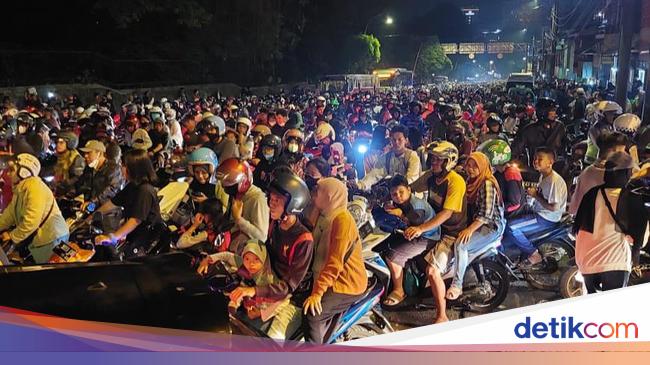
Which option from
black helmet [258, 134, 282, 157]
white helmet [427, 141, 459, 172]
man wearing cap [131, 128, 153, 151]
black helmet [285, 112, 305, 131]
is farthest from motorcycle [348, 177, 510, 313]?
black helmet [285, 112, 305, 131]

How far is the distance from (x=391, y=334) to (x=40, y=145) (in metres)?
6.84

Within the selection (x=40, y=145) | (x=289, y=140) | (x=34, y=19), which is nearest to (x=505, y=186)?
(x=289, y=140)

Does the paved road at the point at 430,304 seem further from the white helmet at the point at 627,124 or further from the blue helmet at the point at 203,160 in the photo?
the white helmet at the point at 627,124

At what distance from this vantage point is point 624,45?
1513 centimetres

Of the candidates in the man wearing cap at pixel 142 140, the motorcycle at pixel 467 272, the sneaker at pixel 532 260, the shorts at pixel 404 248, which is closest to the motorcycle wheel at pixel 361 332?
the motorcycle at pixel 467 272

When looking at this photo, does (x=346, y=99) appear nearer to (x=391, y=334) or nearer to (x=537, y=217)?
(x=537, y=217)

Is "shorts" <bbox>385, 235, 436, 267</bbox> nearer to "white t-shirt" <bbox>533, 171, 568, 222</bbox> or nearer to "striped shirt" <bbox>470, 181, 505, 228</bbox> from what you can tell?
"striped shirt" <bbox>470, 181, 505, 228</bbox>

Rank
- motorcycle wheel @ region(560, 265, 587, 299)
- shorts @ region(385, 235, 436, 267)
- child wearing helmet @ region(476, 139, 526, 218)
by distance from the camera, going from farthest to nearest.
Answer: child wearing helmet @ region(476, 139, 526, 218)
shorts @ region(385, 235, 436, 267)
motorcycle wheel @ region(560, 265, 587, 299)

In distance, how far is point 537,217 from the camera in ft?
21.8

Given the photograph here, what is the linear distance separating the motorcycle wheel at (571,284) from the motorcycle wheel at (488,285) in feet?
1.75

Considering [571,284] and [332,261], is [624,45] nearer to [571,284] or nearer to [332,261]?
[571,284]

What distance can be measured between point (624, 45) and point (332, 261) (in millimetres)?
13196

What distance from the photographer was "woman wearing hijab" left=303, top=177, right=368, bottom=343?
4355 mm

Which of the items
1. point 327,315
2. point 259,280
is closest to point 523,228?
point 327,315
